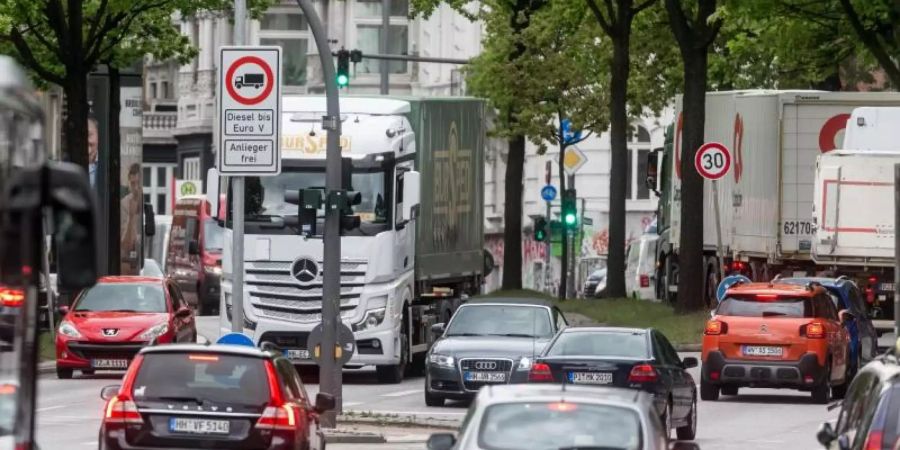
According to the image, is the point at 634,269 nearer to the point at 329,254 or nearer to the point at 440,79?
the point at 440,79

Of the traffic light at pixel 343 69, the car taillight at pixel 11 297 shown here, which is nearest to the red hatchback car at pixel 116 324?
the traffic light at pixel 343 69

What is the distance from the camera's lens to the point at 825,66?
4403cm

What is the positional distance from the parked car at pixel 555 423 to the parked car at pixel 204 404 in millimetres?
3374

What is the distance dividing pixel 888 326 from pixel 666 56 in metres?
19.8

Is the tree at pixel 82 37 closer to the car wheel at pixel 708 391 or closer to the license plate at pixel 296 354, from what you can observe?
the license plate at pixel 296 354

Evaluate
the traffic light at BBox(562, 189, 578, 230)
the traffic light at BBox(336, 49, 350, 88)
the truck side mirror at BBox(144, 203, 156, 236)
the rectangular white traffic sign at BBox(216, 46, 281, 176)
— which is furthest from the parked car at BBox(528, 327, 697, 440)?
the truck side mirror at BBox(144, 203, 156, 236)

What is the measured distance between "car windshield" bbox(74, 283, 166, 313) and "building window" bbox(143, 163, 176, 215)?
256 feet

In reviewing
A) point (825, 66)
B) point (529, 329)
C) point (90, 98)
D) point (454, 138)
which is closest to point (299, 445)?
point (529, 329)

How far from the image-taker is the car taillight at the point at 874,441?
1397 centimetres

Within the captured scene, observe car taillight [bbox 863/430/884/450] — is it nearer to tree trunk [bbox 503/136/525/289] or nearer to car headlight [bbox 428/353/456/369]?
car headlight [bbox 428/353/456/369]

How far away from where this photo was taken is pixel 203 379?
17.9 metres

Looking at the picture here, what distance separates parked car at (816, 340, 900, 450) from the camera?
1400cm

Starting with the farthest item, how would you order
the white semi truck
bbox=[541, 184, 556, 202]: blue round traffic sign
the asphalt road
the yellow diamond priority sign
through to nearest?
1. bbox=[541, 184, 556, 202]: blue round traffic sign
2. the yellow diamond priority sign
3. the white semi truck
4. the asphalt road

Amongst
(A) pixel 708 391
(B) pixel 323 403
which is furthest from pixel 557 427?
(A) pixel 708 391
